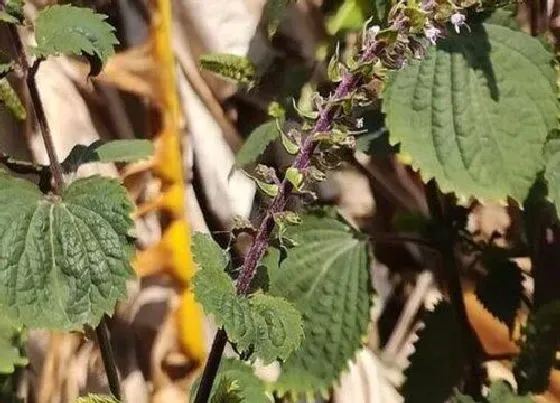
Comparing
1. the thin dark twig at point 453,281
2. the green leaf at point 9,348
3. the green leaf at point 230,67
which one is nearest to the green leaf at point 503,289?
the thin dark twig at point 453,281

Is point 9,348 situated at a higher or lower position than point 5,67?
lower

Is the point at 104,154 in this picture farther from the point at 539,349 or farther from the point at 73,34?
the point at 539,349

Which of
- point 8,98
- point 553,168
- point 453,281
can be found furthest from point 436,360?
point 8,98

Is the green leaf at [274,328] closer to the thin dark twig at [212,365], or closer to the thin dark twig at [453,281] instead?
the thin dark twig at [212,365]

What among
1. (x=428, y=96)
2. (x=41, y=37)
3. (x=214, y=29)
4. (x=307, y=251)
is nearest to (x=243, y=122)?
(x=214, y=29)

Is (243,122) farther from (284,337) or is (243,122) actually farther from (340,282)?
(284,337)
